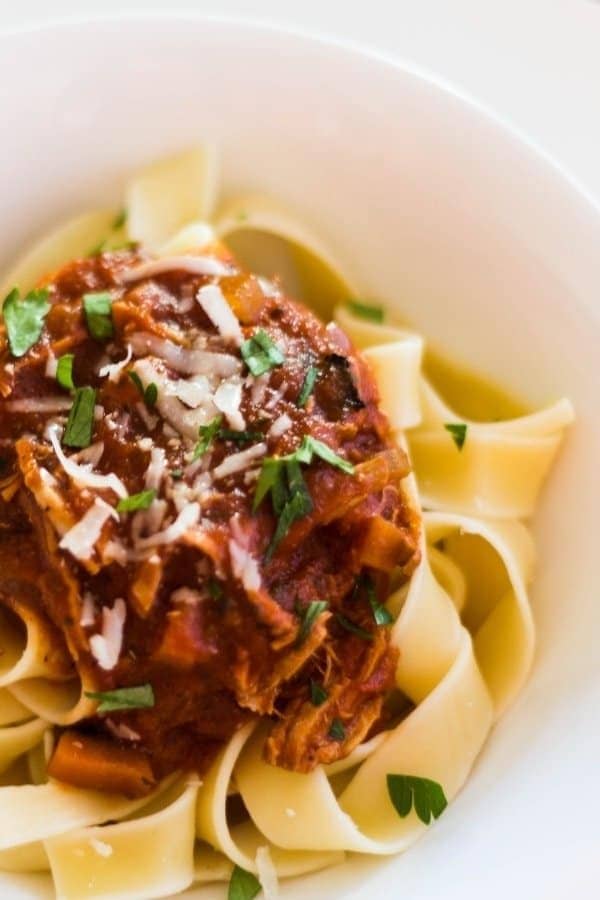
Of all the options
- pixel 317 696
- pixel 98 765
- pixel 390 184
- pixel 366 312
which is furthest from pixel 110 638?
pixel 390 184

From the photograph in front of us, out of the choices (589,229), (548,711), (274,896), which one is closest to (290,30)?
(589,229)

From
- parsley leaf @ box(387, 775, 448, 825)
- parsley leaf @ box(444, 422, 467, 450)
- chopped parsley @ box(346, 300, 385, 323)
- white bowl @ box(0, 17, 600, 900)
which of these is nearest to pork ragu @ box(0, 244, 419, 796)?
parsley leaf @ box(387, 775, 448, 825)

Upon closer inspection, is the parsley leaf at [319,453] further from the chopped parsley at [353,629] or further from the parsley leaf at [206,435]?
the chopped parsley at [353,629]

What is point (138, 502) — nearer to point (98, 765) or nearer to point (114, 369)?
point (114, 369)

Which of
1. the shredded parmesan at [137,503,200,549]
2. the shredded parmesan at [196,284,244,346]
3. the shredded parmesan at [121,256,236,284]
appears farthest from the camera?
the shredded parmesan at [121,256,236,284]

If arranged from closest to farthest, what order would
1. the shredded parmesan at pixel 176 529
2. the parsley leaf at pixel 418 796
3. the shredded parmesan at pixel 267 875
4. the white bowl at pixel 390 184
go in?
1. the shredded parmesan at pixel 176 529
2. the shredded parmesan at pixel 267 875
3. the parsley leaf at pixel 418 796
4. the white bowl at pixel 390 184

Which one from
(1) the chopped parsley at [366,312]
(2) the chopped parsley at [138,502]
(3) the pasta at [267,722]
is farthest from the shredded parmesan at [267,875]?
(1) the chopped parsley at [366,312]

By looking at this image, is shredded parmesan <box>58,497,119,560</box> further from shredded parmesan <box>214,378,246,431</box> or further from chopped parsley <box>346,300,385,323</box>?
chopped parsley <box>346,300,385,323</box>
